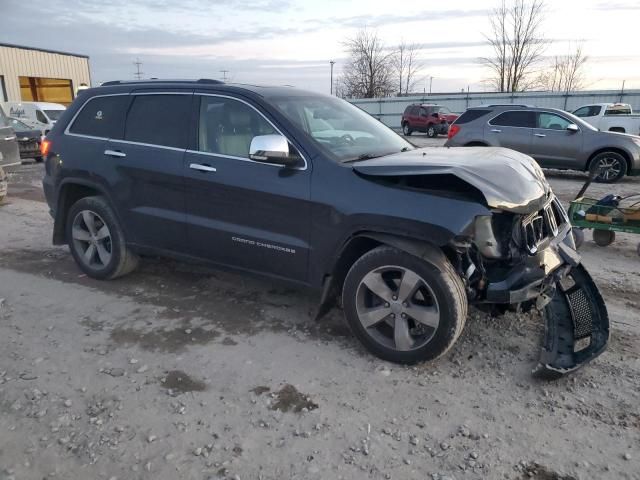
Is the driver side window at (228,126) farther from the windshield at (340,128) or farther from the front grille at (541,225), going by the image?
the front grille at (541,225)

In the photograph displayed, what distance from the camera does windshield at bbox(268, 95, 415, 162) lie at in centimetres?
385

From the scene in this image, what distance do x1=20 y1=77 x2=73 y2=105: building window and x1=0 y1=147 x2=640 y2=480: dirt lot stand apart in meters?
35.1

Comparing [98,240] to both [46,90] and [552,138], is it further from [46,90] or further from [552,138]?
[46,90]

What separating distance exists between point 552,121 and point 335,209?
402 inches

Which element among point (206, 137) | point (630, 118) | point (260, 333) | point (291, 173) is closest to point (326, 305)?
point (260, 333)

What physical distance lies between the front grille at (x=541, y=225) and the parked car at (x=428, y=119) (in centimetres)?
2572

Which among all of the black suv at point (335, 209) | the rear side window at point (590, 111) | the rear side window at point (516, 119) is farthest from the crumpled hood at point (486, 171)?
→ the rear side window at point (590, 111)

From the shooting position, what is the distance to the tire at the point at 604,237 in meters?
6.20

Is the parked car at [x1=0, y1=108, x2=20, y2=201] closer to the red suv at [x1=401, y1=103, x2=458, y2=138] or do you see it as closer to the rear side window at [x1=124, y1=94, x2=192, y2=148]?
the rear side window at [x1=124, y1=94, x2=192, y2=148]

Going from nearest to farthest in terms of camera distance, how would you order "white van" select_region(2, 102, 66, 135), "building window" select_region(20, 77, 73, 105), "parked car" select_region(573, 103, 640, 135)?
"white van" select_region(2, 102, 66, 135)
"parked car" select_region(573, 103, 640, 135)
"building window" select_region(20, 77, 73, 105)

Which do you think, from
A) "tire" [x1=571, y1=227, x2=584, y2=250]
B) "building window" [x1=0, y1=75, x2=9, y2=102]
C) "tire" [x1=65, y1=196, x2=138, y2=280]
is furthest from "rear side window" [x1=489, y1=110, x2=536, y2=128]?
"building window" [x1=0, y1=75, x2=9, y2=102]

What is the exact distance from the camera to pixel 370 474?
250 cm

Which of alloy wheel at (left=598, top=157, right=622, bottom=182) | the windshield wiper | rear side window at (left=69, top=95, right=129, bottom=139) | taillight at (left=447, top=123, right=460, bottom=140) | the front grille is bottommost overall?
alloy wheel at (left=598, top=157, right=622, bottom=182)

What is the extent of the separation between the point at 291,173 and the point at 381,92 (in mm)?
51783
